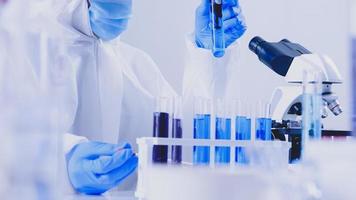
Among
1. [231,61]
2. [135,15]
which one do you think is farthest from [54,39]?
[135,15]

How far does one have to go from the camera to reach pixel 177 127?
0.84m

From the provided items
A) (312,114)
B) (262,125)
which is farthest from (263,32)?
(312,114)

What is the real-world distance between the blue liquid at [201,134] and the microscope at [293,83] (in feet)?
0.79

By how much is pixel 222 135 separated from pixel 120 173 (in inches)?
9.0

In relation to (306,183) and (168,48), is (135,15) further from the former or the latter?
(306,183)

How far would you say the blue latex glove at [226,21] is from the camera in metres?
1.27

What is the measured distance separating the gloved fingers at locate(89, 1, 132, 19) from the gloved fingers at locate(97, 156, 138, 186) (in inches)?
17.4

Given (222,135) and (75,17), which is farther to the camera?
(75,17)

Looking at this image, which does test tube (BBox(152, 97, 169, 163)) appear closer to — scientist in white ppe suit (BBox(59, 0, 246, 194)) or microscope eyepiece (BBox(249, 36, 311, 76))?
scientist in white ppe suit (BBox(59, 0, 246, 194))

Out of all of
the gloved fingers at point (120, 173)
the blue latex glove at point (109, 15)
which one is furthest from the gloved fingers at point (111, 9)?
the gloved fingers at point (120, 173)

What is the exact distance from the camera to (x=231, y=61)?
5.00ft

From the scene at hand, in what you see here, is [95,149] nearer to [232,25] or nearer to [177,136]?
[177,136]

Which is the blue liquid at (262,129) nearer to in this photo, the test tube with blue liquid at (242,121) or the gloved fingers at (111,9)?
the test tube with blue liquid at (242,121)

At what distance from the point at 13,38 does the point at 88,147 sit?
0.51m
